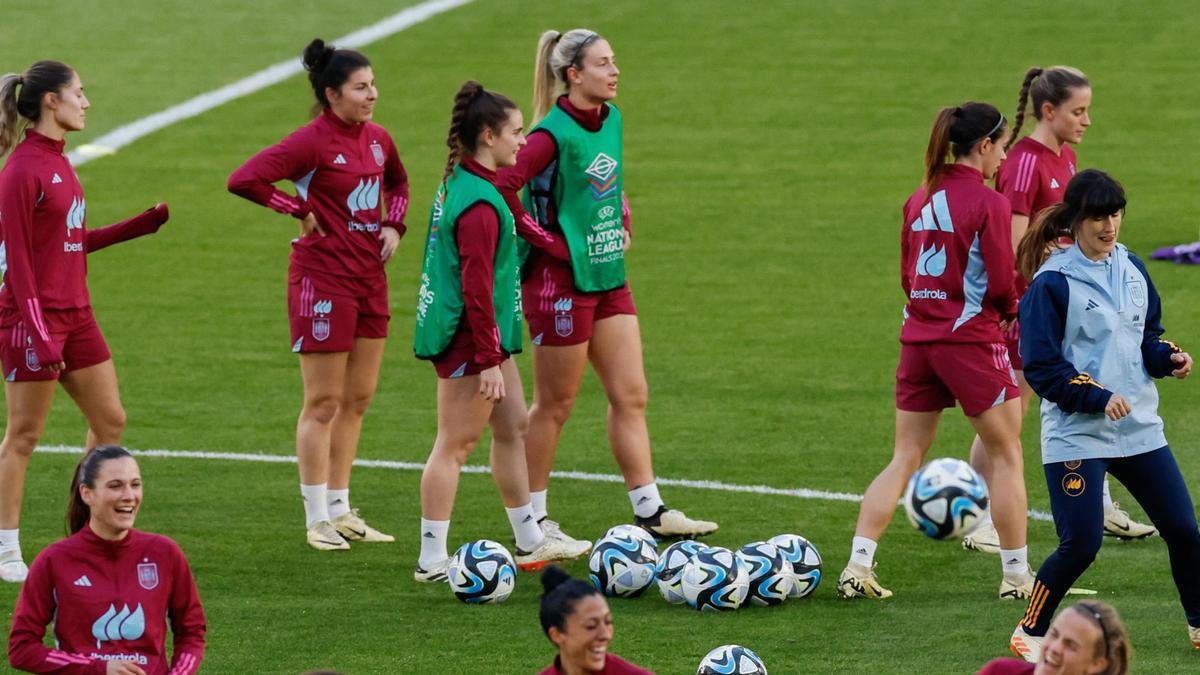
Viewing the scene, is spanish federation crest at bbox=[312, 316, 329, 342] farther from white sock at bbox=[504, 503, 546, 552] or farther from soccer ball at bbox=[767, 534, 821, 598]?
soccer ball at bbox=[767, 534, 821, 598]

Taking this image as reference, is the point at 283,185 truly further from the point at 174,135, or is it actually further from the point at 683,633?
the point at 683,633

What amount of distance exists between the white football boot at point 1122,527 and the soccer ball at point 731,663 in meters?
3.44

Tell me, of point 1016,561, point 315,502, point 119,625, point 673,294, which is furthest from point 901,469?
point 673,294

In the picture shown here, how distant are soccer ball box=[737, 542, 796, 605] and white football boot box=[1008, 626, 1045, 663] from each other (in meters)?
1.24

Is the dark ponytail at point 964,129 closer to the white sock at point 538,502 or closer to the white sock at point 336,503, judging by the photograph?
the white sock at point 538,502

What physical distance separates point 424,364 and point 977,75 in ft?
38.5

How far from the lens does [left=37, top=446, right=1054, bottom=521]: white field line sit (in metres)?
10.8

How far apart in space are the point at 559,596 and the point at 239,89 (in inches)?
805

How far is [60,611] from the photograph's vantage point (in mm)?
6426

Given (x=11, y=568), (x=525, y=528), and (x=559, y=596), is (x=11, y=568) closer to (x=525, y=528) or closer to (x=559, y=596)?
(x=525, y=528)

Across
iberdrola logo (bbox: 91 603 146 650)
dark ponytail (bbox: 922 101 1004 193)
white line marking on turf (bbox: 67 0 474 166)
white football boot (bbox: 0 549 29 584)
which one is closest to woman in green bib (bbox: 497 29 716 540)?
dark ponytail (bbox: 922 101 1004 193)

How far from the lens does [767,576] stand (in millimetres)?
8492

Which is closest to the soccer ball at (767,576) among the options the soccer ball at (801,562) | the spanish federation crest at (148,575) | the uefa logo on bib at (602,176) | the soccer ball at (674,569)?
the soccer ball at (801,562)

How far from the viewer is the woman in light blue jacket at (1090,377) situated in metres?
7.34
